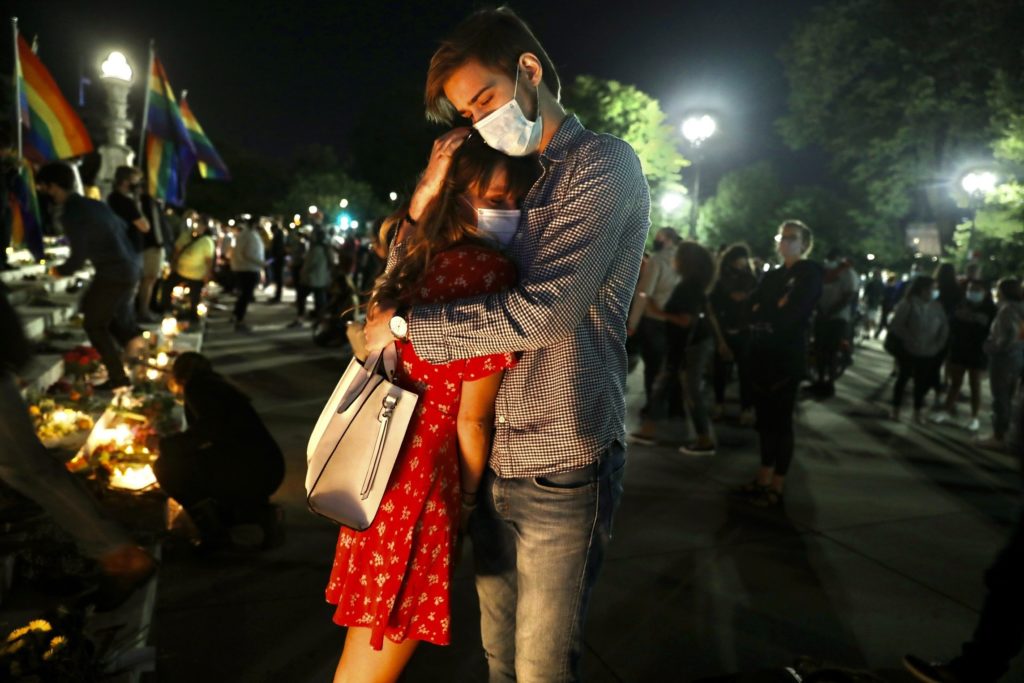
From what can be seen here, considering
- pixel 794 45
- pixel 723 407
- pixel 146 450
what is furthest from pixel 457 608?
pixel 794 45

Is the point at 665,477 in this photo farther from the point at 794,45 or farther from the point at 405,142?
the point at 405,142

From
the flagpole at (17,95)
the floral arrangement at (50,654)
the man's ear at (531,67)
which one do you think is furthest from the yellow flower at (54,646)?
the flagpole at (17,95)

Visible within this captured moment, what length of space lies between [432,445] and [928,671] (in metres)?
2.59

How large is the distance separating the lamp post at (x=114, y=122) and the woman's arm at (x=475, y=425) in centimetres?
1321

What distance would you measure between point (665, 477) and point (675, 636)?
2662 millimetres

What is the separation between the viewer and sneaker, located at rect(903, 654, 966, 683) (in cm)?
309

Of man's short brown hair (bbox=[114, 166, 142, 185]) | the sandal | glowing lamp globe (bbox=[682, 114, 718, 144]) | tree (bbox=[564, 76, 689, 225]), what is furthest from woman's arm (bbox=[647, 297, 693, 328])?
tree (bbox=[564, 76, 689, 225])

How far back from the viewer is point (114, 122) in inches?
546

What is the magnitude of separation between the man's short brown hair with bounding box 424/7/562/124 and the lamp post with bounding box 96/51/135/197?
42.6 feet

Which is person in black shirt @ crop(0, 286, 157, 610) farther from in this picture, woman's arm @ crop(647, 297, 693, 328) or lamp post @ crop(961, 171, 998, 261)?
lamp post @ crop(961, 171, 998, 261)

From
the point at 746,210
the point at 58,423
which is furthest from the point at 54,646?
the point at 746,210

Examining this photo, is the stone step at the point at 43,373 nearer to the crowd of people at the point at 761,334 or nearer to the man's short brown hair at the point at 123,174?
the man's short brown hair at the point at 123,174

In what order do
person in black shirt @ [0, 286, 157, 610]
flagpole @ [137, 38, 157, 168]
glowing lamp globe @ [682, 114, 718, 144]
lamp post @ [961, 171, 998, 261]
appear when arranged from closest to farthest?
1. person in black shirt @ [0, 286, 157, 610]
2. flagpole @ [137, 38, 157, 168]
3. glowing lamp globe @ [682, 114, 718, 144]
4. lamp post @ [961, 171, 998, 261]

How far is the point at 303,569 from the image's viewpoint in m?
4.08
